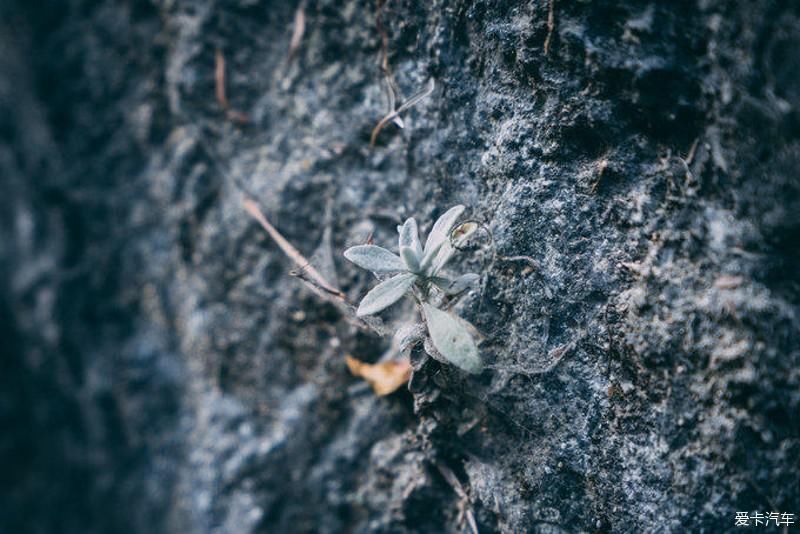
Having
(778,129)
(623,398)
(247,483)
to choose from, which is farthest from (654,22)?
(247,483)

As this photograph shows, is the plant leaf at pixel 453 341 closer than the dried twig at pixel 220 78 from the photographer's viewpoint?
Yes

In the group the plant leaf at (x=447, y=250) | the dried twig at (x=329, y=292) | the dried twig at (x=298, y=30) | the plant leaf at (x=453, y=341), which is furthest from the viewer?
the dried twig at (x=298, y=30)

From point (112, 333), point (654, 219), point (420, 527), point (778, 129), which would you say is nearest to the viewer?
point (778, 129)

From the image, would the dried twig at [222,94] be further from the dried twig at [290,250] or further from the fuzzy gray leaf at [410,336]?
the fuzzy gray leaf at [410,336]

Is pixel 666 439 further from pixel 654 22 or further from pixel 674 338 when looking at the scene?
pixel 654 22

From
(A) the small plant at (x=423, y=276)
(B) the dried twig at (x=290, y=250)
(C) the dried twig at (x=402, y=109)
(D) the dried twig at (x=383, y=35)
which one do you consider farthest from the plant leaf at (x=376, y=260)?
(D) the dried twig at (x=383, y=35)

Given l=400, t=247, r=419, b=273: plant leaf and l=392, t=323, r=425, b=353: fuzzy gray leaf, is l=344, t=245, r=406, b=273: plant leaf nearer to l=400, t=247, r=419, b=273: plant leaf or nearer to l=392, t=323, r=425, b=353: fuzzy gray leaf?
l=400, t=247, r=419, b=273: plant leaf
